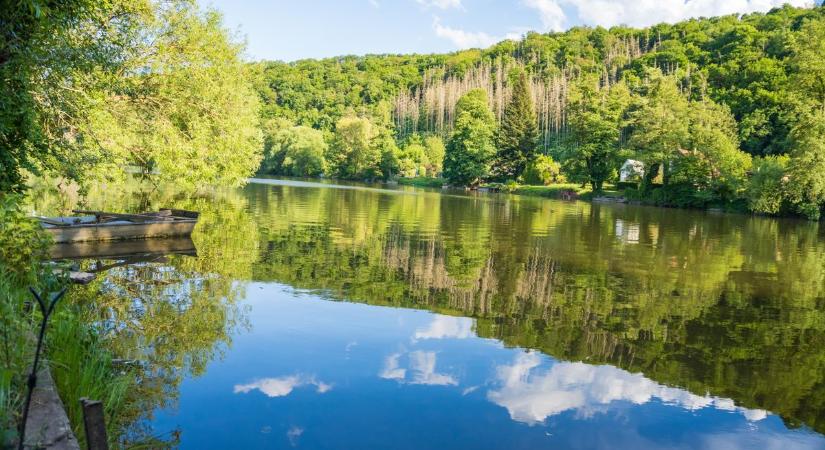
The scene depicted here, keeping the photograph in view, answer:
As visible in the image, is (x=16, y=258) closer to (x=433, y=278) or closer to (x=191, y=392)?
(x=191, y=392)

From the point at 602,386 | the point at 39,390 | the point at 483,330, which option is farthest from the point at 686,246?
the point at 39,390

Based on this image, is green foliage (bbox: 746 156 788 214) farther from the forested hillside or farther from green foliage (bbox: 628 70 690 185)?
green foliage (bbox: 628 70 690 185)

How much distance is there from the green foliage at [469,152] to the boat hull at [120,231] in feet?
239

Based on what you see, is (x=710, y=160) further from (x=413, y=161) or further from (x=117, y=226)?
(x=413, y=161)

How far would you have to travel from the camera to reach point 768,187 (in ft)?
161

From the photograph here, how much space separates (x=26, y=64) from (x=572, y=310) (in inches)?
432

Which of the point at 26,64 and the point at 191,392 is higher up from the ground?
the point at 26,64

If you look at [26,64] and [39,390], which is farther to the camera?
[26,64]

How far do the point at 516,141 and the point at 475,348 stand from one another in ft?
276

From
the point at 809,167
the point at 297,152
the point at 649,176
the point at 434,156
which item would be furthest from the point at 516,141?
the point at 809,167

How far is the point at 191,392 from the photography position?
8047 mm

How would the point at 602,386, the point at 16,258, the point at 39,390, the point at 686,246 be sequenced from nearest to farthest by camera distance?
the point at 39,390 < the point at 602,386 < the point at 16,258 < the point at 686,246

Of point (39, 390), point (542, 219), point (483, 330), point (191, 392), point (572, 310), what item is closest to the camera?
point (39, 390)

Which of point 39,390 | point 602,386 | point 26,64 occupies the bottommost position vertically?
point 602,386
